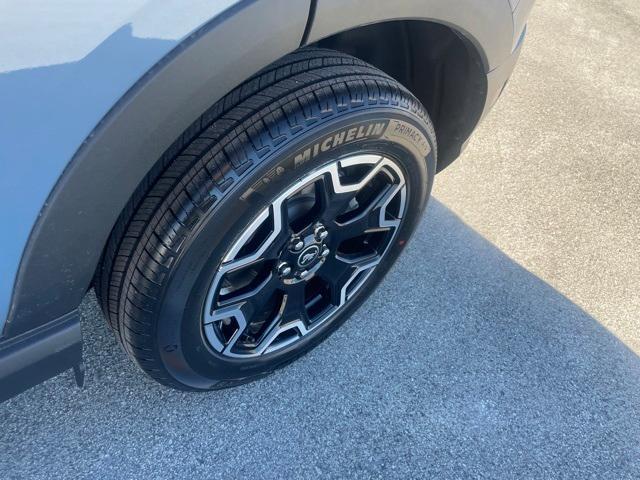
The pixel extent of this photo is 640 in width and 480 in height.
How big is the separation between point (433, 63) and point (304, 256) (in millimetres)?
673

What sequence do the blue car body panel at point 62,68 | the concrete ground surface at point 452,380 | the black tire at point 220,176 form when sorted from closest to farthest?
the blue car body panel at point 62,68 < the black tire at point 220,176 < the concrete ground surface at point 452,380

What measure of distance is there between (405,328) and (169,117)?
1.20m

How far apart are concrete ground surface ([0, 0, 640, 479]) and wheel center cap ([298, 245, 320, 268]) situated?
1.41 feet

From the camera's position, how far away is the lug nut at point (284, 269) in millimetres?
1493

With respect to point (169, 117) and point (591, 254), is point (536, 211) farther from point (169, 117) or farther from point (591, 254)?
point (169, 117)

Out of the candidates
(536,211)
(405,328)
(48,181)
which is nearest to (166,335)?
(48,181)

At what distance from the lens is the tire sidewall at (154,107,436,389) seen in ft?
3.97

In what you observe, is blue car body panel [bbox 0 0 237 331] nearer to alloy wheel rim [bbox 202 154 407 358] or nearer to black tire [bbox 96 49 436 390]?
black tire [bbox 96 49 436 390]

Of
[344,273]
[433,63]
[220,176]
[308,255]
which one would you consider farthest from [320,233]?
[433,63]

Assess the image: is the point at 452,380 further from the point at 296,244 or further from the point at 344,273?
the point at 296,244

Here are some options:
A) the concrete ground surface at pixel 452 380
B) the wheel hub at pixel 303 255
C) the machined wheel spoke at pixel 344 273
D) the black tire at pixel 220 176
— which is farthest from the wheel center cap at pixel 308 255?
the concrete ground surface at pixel 452 380

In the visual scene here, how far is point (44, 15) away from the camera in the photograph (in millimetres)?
876

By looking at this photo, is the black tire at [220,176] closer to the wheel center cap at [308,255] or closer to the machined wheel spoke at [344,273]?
the wheel center cap at [308,255]

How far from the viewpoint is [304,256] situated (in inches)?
Result: 59.9
